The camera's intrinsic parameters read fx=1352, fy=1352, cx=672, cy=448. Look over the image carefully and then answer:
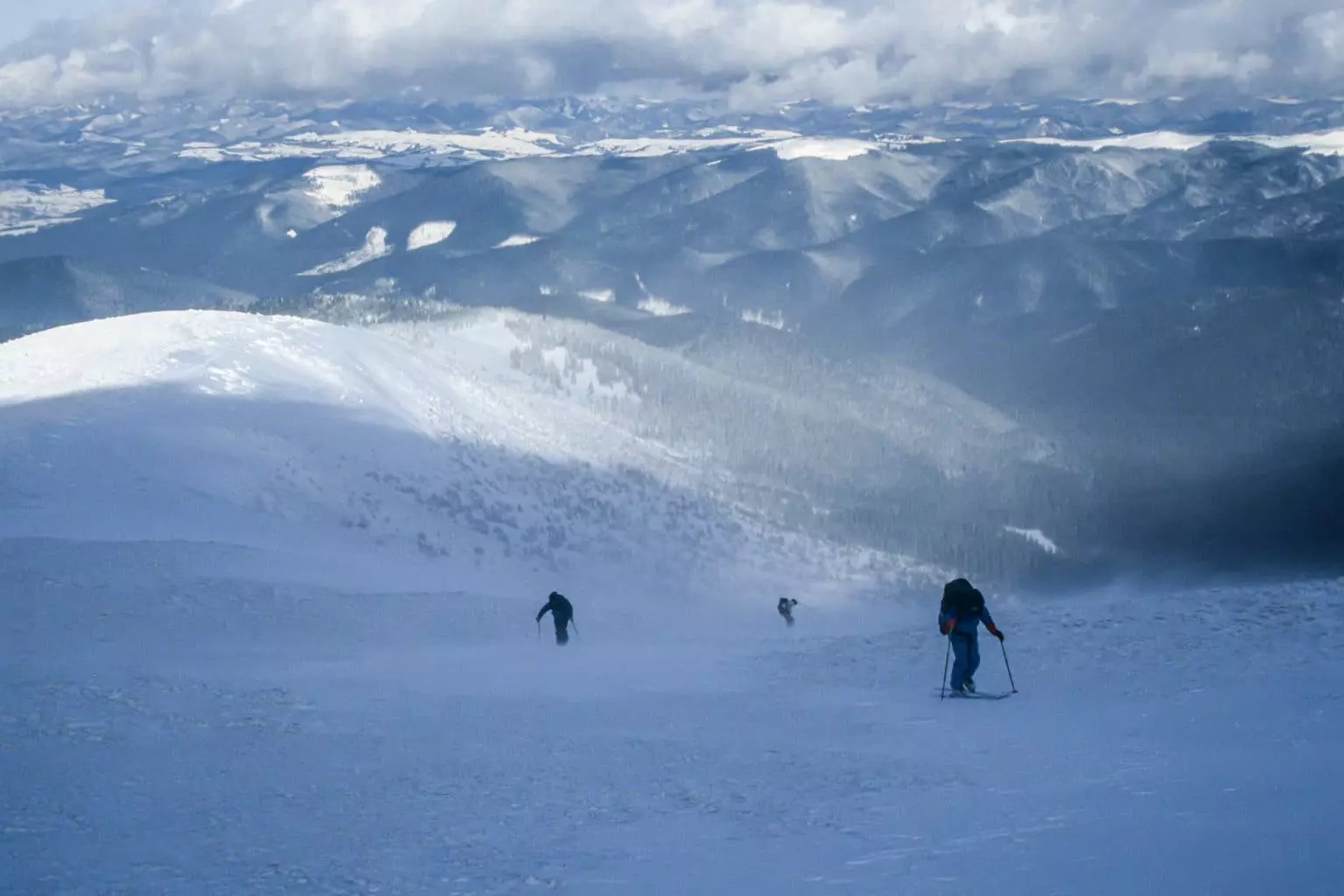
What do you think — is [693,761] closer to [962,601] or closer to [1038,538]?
[962,601]

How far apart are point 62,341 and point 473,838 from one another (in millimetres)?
66463

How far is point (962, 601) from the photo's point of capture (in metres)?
18.2

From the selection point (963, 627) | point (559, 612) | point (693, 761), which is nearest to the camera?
point (693, 761)

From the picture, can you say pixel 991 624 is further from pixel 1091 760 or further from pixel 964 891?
pixel 964 891

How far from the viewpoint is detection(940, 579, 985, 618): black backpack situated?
18.1m

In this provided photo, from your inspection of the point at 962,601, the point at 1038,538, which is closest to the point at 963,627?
the point at 962,601

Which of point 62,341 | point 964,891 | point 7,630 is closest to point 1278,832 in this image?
A: point 964,891

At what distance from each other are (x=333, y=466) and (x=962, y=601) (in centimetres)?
3952

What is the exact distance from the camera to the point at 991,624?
18031 millimetres

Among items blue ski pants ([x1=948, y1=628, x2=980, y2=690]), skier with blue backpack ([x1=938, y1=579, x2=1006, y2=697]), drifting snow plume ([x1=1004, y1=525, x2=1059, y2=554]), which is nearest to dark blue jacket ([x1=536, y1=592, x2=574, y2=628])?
skier with blue backpack ([x1=938, y1=579, x2=1006, y2=697])

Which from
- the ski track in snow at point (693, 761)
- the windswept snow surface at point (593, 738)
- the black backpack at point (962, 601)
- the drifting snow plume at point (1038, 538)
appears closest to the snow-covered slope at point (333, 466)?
the windswept snow surface at point (593, 738)

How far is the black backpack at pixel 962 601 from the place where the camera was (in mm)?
18141

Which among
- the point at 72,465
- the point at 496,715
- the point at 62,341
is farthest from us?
the point at 62,341

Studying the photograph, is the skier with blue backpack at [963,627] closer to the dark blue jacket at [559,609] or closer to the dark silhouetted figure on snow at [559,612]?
the dark silhouetted figure on snow at [559,612]
